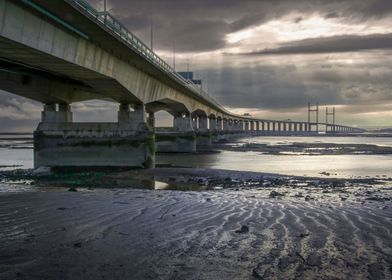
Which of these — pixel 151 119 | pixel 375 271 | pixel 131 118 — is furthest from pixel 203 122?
pixel 375 271

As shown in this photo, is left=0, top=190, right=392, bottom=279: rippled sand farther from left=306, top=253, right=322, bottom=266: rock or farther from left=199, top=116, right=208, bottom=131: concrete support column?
left=199, top=116, right=208, bottom=131: concrete support column

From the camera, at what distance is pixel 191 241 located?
8.08m

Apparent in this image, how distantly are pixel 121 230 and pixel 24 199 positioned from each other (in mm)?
5935

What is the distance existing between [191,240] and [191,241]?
0.28 ft

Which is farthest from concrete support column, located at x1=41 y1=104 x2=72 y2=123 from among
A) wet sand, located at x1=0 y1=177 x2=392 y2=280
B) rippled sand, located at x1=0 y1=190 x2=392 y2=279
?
rippled sand, located at x1=0 y1=190 x2=392 y2=279

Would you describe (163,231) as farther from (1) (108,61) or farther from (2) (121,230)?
(1) (108,61)

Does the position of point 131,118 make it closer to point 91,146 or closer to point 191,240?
point 91,146

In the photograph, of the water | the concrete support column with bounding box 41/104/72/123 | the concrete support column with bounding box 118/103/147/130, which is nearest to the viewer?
the water

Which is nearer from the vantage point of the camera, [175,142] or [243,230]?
[243,230]

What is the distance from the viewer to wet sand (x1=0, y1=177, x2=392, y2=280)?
6.24 metres

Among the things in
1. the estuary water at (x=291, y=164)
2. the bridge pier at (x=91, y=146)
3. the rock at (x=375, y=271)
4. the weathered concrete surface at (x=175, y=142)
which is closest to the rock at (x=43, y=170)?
the bridge pier at (x=91, y=146)

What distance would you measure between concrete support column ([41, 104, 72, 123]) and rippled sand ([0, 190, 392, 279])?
23.1 metres

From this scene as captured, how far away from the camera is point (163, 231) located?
895 centimetres

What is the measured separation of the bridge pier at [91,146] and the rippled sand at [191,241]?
63.7 ft
